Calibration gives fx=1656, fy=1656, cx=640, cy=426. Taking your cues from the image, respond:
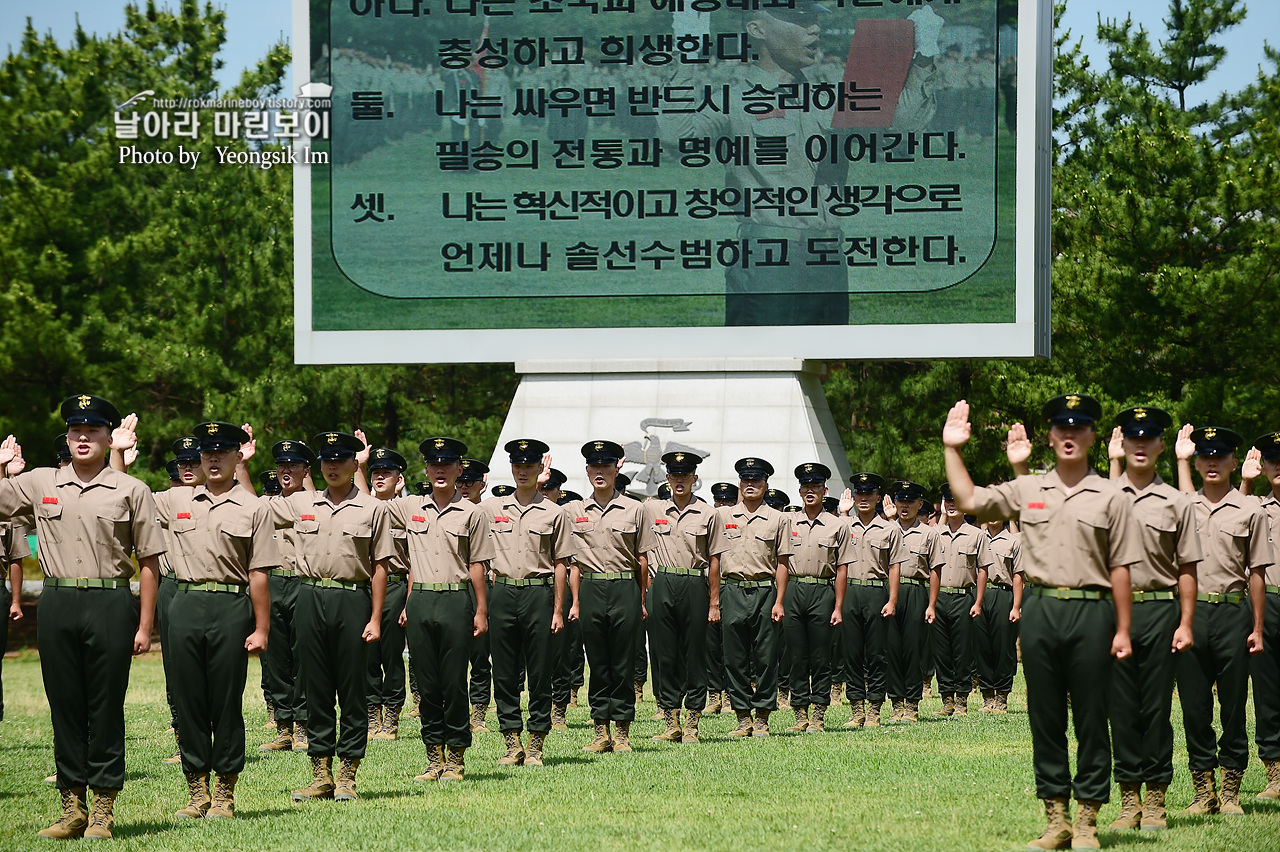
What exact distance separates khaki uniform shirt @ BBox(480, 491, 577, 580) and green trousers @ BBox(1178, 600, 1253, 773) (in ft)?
14.2

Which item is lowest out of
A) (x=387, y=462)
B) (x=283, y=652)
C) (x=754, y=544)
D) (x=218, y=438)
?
(x=283, y=652)

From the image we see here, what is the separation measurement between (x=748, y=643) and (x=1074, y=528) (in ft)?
18.6

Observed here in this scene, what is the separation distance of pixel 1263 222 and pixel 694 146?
808 centimetres

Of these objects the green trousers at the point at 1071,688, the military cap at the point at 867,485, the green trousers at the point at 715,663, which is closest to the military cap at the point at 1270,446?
the green trousers at the point at 1071,688

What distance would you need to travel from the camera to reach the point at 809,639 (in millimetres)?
14109

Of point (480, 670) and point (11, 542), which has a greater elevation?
point (11, 542)

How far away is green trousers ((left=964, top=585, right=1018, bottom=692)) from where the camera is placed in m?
16.0

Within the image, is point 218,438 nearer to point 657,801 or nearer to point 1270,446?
point 657,801

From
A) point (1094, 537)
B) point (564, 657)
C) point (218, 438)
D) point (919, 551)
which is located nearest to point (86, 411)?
point (218, 438)

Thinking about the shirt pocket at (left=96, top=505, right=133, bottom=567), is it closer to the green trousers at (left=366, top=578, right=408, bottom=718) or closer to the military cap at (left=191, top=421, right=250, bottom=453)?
the military cap at (left=191, top=421, right=250, bottom=453)

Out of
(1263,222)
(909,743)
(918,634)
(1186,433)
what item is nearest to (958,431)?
(1186,433)

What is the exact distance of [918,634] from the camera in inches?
593

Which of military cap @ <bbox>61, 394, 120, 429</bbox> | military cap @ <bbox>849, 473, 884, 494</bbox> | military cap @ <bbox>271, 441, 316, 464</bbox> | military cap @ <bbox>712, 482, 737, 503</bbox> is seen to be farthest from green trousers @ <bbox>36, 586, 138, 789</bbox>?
military cap @ <bbox>712, 482, 737, 503</bbox>

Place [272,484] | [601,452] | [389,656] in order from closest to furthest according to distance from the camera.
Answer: [601,452], [389,656], [272,484]
